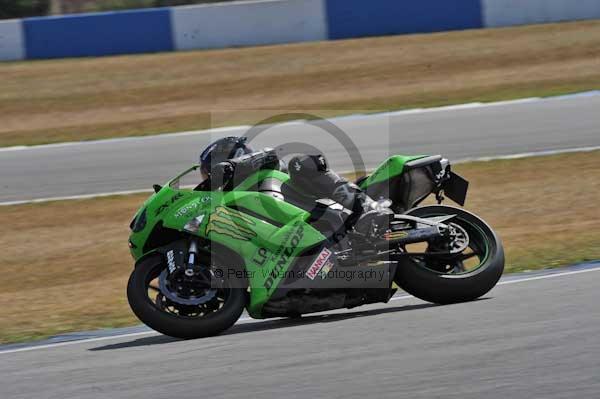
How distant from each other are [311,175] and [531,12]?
1473 centimetres

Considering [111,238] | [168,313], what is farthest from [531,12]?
[168,313]

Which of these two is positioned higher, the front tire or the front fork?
the front fork

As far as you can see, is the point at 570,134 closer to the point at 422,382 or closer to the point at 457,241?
the point at 457,241

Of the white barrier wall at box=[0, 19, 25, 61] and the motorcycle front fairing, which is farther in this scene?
the white barrier wall at box=[0, 19, 25, 61]

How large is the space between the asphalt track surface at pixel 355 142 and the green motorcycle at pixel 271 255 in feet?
19.4

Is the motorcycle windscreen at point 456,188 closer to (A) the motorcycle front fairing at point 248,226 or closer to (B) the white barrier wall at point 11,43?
(A) the motorcycle front fairing at point 248,226

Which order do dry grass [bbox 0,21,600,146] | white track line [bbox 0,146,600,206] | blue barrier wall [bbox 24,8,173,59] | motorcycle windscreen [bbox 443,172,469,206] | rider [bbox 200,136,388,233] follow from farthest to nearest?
blue barrier wall [bbox 24,8,173,59] → dry grass [bbox 0,21,600,146] → white track line [bbox 0,146,600,206] → motorcycle windscreen [bbox 443,172,469,206] → rider [bbox 200,136,388,233]

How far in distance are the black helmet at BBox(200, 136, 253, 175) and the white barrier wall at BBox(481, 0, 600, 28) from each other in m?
14.4

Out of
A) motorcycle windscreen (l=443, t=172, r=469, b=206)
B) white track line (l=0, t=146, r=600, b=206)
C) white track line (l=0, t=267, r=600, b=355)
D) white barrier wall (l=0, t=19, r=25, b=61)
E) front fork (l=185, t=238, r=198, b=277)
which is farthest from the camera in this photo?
white barrier wall (l=0, t=19, r=25, b=61)

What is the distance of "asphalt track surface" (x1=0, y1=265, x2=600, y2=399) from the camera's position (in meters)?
4.36

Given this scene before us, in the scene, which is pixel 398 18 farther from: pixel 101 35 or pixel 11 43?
pixel 11 43

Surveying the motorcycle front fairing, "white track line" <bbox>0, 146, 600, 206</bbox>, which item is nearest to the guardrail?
"white track line" <bbox>0, 146, 600, 206</bbox>

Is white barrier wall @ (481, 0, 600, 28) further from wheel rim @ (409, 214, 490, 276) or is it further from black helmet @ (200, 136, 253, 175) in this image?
black helmet @ (200, 136, 253, 175)

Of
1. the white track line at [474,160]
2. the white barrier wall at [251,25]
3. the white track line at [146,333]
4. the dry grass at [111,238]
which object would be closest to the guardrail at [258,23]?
the white barrier wall at [251,25]
